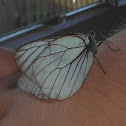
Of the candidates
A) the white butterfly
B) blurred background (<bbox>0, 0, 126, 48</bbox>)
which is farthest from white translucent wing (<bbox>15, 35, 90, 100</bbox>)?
blurred background (<bbox>0, 0, 126, 48</bbox>)

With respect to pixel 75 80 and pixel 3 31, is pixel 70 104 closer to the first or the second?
pixel 75 80

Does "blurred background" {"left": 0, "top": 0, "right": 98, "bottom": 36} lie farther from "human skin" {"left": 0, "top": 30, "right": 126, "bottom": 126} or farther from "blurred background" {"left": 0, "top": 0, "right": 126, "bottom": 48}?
"human skin" {"left": 0, "top": 30, "right": 126, "bottom": 126}

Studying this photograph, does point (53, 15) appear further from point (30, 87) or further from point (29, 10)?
point (30, 87)

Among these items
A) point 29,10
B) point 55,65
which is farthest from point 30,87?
point 29,10

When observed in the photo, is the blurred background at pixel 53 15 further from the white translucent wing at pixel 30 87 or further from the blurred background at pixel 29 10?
the white translucent wing at pixel 30 87

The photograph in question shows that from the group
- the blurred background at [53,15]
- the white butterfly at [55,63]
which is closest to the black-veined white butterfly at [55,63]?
the white butterfly at [55,63]

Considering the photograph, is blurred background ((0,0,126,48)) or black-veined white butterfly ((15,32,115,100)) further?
blurred background ((0,0,126,48))
